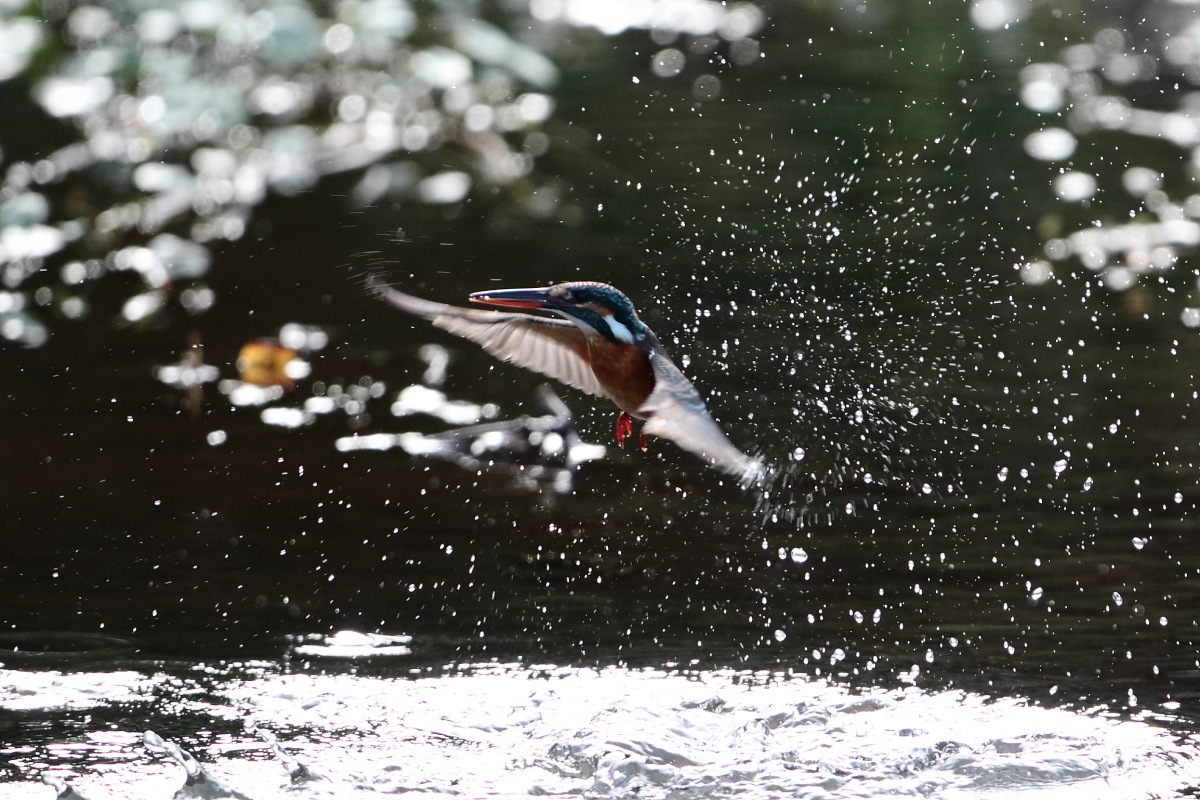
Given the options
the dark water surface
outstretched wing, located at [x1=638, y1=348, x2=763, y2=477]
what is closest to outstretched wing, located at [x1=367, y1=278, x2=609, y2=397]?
outstretched wing, located at [x1=638, y1=348, x2=763, y2=477]

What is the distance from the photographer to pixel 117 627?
12.6 ft

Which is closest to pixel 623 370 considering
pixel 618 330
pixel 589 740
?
pixel 618 330

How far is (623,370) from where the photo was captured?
3766 mm

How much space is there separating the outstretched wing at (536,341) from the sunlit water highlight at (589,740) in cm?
73

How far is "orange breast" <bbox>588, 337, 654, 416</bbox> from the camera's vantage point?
12.2 feet

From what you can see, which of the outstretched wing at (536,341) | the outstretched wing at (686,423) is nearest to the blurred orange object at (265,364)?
the outstretched wing at (536,341)

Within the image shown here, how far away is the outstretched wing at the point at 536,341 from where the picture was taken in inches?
147

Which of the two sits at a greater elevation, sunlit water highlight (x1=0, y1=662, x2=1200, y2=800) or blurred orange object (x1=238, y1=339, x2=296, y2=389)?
blurred orange object (x1=238, y1=339, x2=296, y2=389)

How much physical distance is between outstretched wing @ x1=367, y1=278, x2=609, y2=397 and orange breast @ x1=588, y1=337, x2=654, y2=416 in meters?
0.05

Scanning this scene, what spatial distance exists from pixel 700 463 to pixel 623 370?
4.40ft

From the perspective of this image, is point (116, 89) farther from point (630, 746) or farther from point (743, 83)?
point (630, 746)

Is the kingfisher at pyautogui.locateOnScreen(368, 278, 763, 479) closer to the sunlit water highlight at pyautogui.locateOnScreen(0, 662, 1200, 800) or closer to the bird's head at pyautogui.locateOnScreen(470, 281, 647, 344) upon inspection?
the bird's head at pyautogui.locateOnScreen(470, 281, 647, 344)

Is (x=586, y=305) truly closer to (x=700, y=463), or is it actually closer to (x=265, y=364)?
(x=700, y=463)

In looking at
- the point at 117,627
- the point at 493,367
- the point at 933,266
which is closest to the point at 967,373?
the point at 933,266
